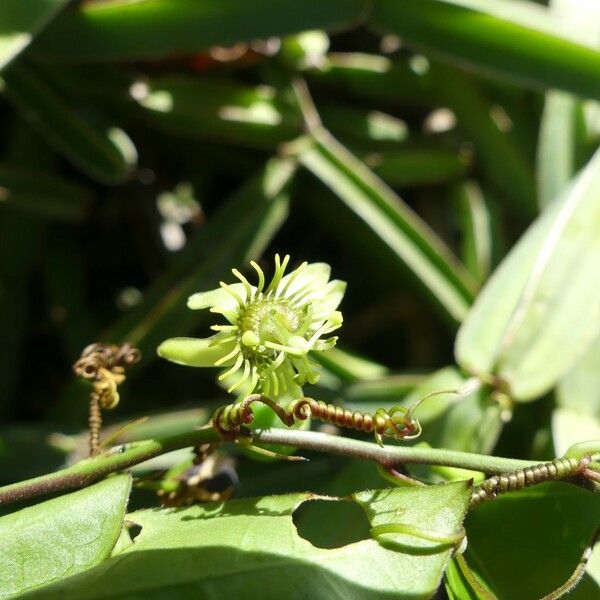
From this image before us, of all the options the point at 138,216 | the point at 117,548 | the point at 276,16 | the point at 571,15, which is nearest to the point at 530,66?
the point at 571,15

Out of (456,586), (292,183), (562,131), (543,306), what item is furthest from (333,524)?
(562,131)

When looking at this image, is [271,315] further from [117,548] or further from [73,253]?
[73,253]

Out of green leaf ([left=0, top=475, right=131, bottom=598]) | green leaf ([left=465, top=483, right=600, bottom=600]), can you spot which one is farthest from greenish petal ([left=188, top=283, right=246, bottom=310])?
green leaf ([left=465, top=483, right=600, bottom=600])

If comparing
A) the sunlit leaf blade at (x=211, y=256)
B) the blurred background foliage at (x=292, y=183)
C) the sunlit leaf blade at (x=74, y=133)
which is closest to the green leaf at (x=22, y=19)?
the blurred background foliage at (x=292, y=183)

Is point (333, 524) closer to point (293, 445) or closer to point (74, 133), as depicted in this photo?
point (293, 445)

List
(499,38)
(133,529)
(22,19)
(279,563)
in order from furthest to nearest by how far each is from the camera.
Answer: (499,38) < (22,19) < (133,529) < (279,563)

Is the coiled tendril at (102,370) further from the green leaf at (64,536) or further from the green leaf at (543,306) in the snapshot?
the green leaf at (543,306)
